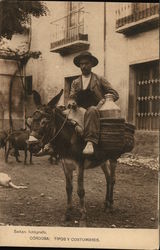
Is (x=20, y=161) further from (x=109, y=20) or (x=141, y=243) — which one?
(x=109, y=20)

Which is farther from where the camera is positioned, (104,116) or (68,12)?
(68,12)

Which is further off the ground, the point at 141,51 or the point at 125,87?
the point at 141,51

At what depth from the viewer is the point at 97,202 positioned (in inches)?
87.0

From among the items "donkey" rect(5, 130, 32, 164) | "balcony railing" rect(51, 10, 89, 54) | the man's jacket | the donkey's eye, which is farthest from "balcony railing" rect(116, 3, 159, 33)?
"donkey" rect(5, 130, 32, 164)

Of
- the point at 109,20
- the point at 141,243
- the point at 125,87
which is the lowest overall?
the point at 141,243

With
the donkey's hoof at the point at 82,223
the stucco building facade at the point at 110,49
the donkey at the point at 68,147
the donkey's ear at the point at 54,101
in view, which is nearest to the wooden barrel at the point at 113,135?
the donkey at the point at 68,147

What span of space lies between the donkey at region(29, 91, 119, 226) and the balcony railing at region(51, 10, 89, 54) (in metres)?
0.31

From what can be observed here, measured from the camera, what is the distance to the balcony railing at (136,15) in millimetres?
2257

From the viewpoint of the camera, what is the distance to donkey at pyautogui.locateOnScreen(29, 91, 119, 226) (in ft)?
6.95

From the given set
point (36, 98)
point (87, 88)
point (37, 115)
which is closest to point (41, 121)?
point (37, 115)

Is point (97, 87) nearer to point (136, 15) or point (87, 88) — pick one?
point (87, 88)

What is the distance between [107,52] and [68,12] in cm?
31

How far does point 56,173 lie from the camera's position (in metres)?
2.26

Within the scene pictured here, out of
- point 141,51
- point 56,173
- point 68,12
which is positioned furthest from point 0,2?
point 56,173
